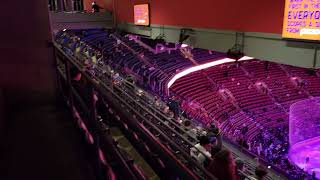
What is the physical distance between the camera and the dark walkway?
2.17m

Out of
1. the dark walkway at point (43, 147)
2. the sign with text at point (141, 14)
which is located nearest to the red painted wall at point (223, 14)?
the sign with text at point (141, 14)

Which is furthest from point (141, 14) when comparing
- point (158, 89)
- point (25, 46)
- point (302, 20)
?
point (25, 46)

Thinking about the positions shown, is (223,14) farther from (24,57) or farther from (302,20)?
(24,57)

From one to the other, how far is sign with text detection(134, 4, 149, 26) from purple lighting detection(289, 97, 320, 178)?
6282mm

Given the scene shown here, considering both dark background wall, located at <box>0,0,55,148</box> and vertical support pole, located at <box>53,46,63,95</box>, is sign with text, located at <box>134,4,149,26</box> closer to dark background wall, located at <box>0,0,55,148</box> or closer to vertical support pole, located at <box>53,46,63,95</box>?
vertical support pole, located at <box>53,46,63,95</box>

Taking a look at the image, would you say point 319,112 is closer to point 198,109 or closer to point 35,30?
point 198,109

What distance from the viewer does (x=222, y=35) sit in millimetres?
6199

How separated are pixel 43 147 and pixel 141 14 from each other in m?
7.28

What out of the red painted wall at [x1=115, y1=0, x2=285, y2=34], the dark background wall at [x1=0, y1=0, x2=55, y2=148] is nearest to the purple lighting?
the red painted wall at [x1=115, y1=0, x2=285, y2=34]

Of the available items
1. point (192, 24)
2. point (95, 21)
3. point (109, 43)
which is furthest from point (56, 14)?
point (192, 24)

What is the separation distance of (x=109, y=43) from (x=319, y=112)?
9.53m

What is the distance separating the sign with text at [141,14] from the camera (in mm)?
8976

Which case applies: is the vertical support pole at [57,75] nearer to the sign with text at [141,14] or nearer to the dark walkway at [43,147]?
the dark walkway at [43,147]

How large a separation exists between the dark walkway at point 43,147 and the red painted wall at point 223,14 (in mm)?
3803
